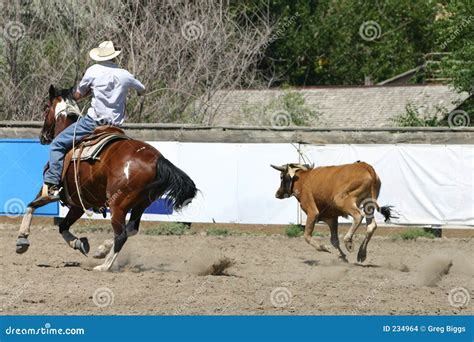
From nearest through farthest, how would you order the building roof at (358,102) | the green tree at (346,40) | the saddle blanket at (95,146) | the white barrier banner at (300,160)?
the saddle blanket at (95,146) < the white barrier banner at (300,160) < the building roof at (358,102) < the green tree at (346,40)

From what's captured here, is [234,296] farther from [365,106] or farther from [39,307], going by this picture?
[365,106]

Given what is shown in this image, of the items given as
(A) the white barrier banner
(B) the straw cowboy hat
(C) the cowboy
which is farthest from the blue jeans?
(A) the white barrier banner

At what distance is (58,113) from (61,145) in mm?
577

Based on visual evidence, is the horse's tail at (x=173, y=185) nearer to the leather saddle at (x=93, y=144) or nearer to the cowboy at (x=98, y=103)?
the leather saddle at (x=93, y=144)

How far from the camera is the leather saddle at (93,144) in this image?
12.1 meters

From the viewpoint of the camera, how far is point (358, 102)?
32.6m

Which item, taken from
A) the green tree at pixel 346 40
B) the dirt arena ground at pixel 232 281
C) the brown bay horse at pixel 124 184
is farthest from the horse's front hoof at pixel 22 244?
the green tree at pixel 346 40

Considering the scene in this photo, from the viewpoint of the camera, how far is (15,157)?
748 inches

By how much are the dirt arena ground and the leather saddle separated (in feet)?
4.31

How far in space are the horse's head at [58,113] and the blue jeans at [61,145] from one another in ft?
1.15

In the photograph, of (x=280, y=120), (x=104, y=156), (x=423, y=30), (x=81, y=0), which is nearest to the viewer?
(x=104, y=156)

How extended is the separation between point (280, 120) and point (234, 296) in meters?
16.1

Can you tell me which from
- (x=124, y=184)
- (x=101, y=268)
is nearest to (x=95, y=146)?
(x=124, y=184)

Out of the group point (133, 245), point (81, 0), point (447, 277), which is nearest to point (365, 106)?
point (81, 0)
